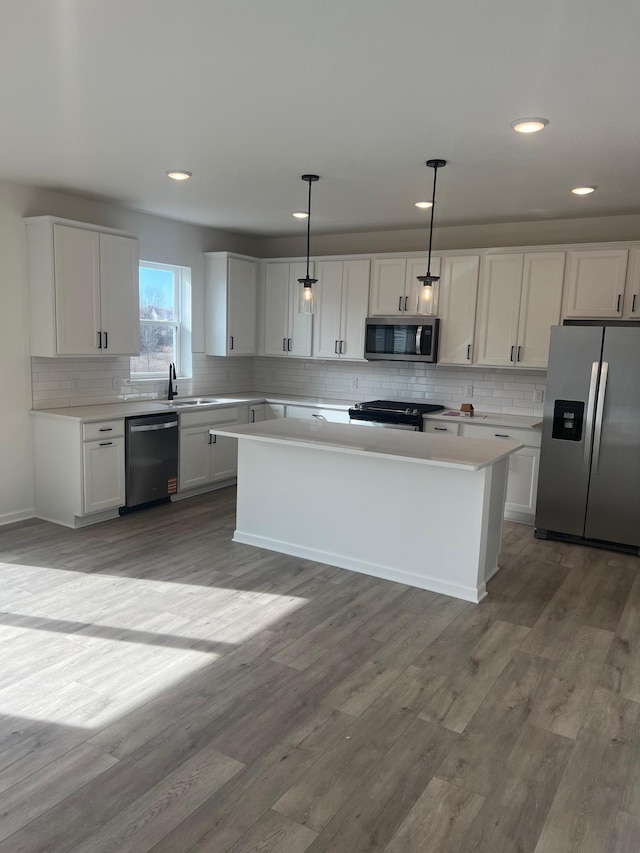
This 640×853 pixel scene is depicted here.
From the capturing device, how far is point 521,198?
15.6 feet

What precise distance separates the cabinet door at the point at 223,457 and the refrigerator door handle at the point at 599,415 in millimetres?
3334

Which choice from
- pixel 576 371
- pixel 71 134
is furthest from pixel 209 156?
pixel 576 371

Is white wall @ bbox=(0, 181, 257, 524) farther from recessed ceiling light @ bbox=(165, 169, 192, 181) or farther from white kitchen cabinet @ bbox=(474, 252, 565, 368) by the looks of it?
white kitchen cabinet @ bbox=(474, 252, 565, 368)

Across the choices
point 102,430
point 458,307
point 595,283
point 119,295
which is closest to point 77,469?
→ point 102,430

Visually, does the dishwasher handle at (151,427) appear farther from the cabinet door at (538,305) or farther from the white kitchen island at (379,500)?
the cabinet door at (538,305)

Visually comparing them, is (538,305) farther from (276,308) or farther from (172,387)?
(172,387)

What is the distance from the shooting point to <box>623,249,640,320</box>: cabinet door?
4918 mm

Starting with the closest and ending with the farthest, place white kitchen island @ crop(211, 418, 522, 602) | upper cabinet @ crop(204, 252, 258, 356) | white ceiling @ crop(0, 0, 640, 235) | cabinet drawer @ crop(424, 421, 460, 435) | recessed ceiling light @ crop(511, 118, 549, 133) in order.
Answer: white ceiling @ crop(0, 0, 640, 235) → recessed ceiling light @ crop(511, 118, 549, 133) → white kitchen island @ crop(211, 418, 522, 602) → cabinet drawer @ crop(424, 421, 460, 435) → upper cabinet @ crop(204, 252, 258, 356)

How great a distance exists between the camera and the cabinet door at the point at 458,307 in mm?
5652

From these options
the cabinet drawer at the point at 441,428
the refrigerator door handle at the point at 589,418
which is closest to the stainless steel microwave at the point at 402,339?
the cabinet drawer at the point at 441,428

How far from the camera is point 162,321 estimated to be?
20.6 ft

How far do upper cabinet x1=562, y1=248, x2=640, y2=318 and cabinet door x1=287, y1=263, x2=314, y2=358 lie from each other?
103 inches

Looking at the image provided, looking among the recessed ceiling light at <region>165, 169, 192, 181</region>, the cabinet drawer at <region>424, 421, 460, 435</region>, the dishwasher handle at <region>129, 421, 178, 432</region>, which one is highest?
the recessed ceiling light at <region>165, 169, 192, 181</region>

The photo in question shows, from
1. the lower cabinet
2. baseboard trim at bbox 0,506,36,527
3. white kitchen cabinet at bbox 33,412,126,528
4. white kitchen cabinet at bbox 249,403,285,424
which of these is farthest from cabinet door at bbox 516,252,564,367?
baseboard trim at bbox 0,506,36,527
